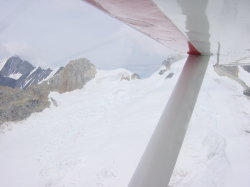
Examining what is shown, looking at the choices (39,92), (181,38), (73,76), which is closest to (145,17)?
(181,38)

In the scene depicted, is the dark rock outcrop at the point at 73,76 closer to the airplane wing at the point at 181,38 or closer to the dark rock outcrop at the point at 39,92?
the dark rock outcrop at the point at 39,92

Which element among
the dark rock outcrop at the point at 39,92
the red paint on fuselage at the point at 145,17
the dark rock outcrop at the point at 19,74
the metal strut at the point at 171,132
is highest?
the red paint on fuselage at the point at 145,17

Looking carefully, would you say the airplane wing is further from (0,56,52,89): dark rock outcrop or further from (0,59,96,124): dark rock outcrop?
(0,56,52,89): dark rock outcrop

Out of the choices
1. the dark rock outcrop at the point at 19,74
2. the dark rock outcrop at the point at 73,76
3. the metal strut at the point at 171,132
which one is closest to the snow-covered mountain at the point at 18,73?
the dark rock outcrop at the point at 19,74

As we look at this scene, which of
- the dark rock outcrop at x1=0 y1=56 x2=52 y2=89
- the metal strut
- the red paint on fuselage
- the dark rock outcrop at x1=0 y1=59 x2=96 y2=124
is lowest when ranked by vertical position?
the dark rock outcrop at x1=0 y1=56 x2=52 y2=89

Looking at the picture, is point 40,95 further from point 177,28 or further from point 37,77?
point 37,77

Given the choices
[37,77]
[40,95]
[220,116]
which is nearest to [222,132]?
[220,116]

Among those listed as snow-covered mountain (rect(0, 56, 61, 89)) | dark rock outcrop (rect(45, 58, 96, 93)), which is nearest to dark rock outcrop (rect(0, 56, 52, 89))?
snow-covered mountain (rect(0, 56, 61, 89))
